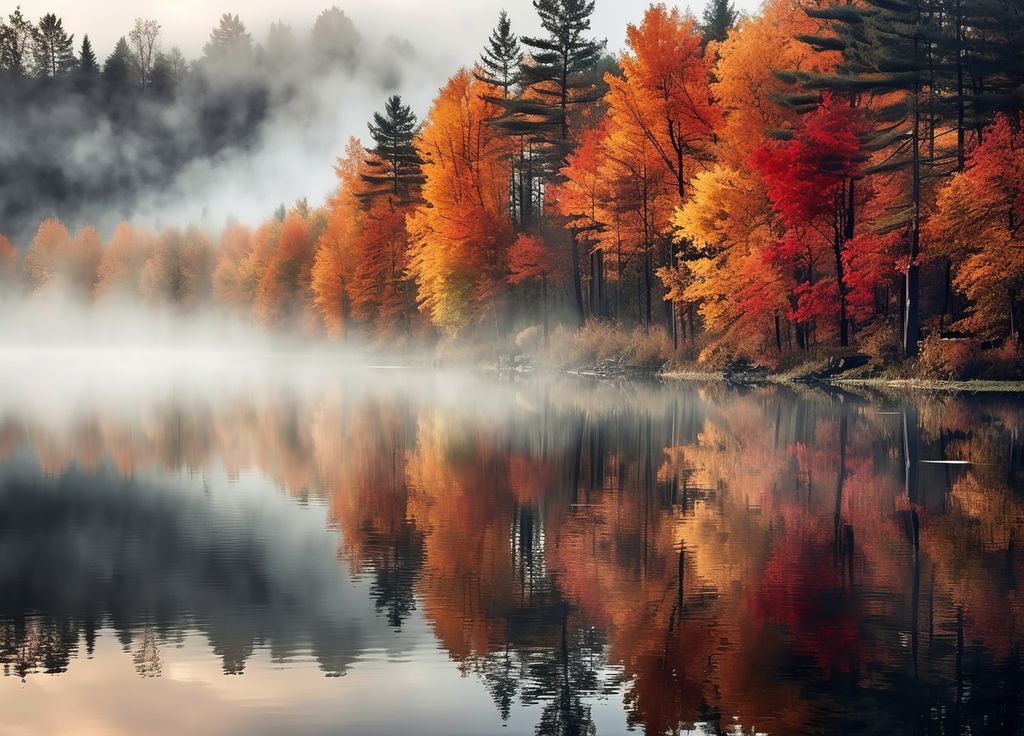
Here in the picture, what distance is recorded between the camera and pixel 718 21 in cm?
9200

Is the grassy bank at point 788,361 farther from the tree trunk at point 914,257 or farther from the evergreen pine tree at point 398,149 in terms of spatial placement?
the evergreen pine tree at point 398,149

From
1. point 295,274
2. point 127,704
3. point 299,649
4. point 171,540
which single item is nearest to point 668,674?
point 299,649

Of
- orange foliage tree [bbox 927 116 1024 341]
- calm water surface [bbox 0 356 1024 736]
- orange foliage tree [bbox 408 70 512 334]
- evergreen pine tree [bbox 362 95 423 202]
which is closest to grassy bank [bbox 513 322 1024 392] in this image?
orange foliage tree [bbox 927 116 1024 341]

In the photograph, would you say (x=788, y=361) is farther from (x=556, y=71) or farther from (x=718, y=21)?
(x=718, y=21)

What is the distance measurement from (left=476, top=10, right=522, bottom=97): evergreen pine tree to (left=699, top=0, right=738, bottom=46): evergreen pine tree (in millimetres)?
15899

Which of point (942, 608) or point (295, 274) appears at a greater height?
point (295, 274)

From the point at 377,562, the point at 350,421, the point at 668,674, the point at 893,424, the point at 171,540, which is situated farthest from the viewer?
the point at 350,421

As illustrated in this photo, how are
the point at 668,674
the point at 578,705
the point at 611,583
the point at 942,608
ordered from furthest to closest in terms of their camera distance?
1. the point at 611,583
2. the point at 942,608
3. the point at 668,674
4. the point at 578,705

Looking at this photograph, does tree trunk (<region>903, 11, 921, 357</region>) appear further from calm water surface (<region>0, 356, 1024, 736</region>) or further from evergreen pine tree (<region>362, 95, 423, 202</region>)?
evergreen pine tree (<region>362, 95, 423, 202</region>)

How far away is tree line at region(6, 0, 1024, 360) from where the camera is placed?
4784cm

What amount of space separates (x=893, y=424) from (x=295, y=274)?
92.7 m

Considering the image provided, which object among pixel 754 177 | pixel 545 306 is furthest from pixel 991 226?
pixel 545 306

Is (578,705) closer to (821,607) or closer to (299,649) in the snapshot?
(299,649)

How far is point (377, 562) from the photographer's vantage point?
1478 cm
